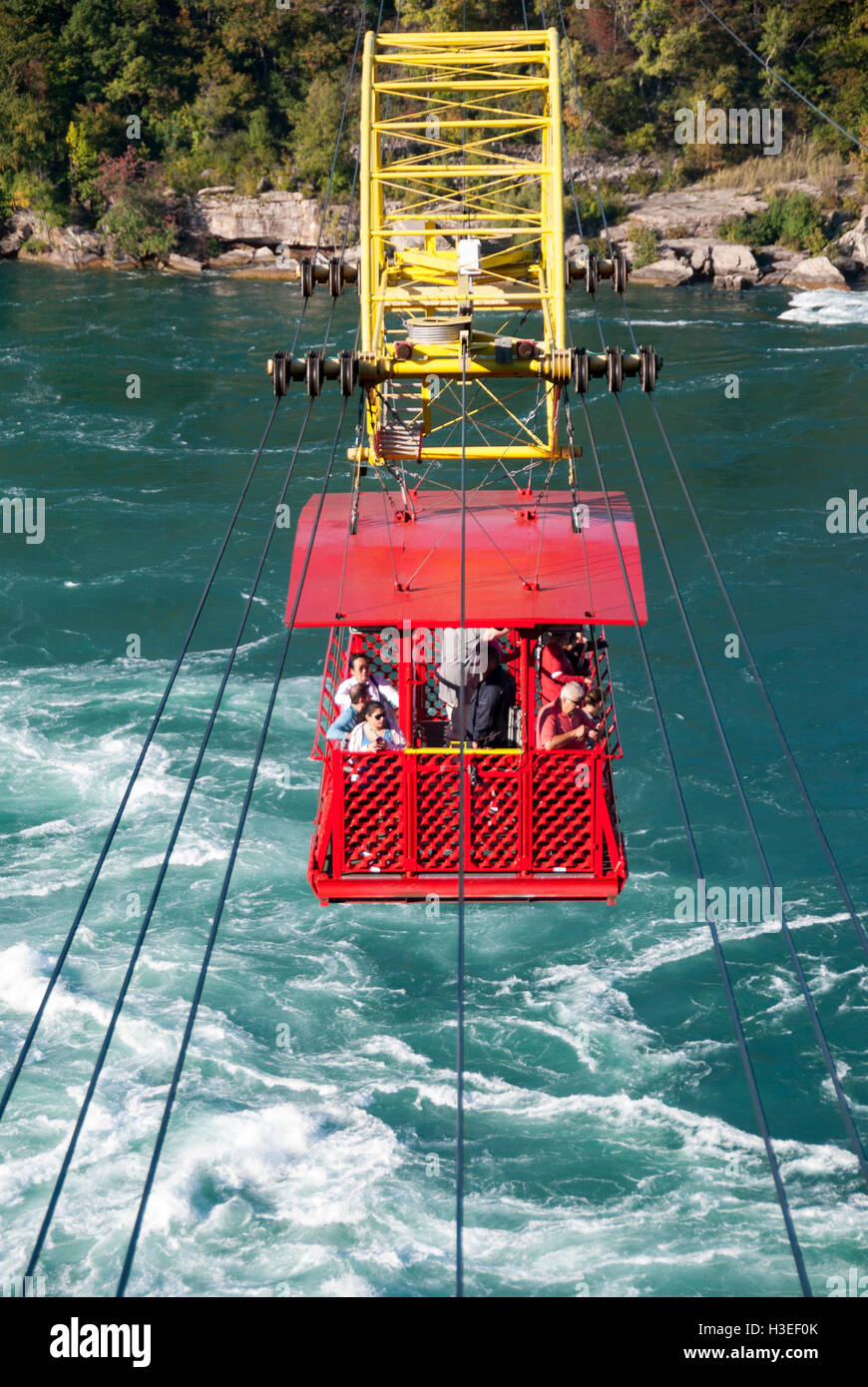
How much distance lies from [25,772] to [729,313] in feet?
102

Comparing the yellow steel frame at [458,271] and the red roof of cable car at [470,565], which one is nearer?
the red roof of cable car at [470,565]

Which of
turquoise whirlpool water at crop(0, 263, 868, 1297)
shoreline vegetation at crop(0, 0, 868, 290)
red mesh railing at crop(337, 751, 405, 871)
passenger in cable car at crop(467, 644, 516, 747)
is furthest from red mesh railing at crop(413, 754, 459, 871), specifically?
shoreline vegetation at crop(0, 0, 868, 290)

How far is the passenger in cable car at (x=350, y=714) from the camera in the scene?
38.2 ft

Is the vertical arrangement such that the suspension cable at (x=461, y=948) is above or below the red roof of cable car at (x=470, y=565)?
below

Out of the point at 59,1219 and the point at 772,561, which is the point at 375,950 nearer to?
the point at 59,1219

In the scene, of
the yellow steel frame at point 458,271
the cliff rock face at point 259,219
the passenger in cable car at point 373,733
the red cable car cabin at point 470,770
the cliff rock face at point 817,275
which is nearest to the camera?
the red cable car cabin at point 470,770

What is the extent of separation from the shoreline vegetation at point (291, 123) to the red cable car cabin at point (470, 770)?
43489 mm

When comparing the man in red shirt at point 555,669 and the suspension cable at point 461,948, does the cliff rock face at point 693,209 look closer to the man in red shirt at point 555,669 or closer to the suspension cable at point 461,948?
the suspension cable at point 461,948

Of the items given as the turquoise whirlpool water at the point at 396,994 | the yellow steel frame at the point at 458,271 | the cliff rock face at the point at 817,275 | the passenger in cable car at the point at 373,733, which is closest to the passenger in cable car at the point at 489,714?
the passenger in cable car at the point at 373,733

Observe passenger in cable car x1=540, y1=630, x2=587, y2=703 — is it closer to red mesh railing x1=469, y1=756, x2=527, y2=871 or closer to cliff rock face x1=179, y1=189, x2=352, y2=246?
red mesh railing x1=469, y1=756, x2=527, y2=871

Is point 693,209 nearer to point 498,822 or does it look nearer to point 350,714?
point 350,714

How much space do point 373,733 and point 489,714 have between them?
105cm

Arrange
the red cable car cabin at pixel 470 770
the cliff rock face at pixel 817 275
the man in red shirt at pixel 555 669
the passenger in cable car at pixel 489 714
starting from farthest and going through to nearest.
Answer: the cliff rock face at pixel 817 275 < the man in red shirt at pixel 555 669 < the passenger in cable car at pixel 489 714 < the red cable car cabin at pixel 470 770

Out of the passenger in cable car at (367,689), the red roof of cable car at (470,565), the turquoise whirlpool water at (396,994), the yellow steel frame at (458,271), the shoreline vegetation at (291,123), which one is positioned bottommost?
the turquoise whirlpool water at (396,994)
